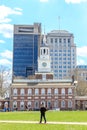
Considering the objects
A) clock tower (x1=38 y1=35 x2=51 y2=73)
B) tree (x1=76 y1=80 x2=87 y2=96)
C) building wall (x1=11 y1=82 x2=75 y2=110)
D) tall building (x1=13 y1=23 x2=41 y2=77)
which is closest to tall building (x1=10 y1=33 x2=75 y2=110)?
building wall (x1=11 y1=82 x2=75 y2=110)

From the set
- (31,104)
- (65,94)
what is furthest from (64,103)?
(31,104)

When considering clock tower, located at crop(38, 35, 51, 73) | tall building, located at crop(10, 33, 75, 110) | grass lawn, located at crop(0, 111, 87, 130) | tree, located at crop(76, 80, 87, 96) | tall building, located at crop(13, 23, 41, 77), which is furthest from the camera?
tall building, located at crop(13, 23, 41, 77)

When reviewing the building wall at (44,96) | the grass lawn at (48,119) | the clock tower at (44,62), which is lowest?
the building wall at (44,96)

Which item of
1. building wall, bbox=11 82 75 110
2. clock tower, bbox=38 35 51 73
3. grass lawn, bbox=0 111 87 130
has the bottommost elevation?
building wall, bbox=11 82 75 110

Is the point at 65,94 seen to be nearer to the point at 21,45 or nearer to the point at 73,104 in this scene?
the point at 73,104

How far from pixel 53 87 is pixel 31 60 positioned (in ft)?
325

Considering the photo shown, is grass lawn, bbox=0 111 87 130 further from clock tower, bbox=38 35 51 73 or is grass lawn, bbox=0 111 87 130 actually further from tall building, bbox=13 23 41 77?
tall building, bbox=13 23 41 77

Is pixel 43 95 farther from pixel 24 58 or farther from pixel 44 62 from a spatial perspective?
pixel 24 58

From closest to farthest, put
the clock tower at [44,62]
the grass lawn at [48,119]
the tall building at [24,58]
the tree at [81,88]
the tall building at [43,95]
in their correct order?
the grass lawn at [48,119] < the tall building at [43,95] < the clock tower at [44,62] < the tree at [81,88] < the tall building at [24,58]

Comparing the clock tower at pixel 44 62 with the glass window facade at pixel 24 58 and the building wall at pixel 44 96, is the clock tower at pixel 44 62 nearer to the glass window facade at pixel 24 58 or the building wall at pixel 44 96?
the building wall at pixel 44 96

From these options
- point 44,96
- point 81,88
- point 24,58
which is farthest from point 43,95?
point 24,58

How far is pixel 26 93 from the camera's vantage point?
97625 millimetres

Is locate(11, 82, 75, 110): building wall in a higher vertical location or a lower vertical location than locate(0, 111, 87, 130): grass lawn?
lower

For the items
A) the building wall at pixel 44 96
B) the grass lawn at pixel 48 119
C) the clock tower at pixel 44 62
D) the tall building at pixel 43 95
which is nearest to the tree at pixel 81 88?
the clock tower at pixel 44 62
